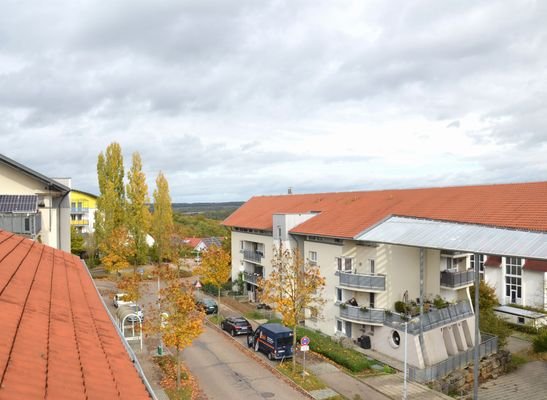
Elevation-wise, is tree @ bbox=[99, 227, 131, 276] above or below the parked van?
above

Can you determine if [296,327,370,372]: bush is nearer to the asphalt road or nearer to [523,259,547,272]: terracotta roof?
the asphalt road

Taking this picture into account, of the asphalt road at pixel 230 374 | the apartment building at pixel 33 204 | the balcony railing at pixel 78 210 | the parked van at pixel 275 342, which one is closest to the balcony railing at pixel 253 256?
the asphalt road at pixel 230 374

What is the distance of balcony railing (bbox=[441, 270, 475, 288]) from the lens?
91.8 ft

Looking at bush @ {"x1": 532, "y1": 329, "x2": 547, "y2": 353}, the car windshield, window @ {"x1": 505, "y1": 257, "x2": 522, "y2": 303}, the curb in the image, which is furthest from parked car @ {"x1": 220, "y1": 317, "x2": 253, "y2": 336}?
window @ {"x1": 505, "y1": 257, "x2": 522, "y2": 303}

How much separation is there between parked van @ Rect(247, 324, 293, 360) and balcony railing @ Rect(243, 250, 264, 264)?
14.1 m

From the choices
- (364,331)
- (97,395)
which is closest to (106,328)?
(97,395)

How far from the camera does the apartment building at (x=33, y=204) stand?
1905 cm

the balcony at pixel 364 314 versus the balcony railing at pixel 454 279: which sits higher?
the balcony railing at pixel 454 279

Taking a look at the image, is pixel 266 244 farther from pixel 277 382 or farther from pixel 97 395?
pixel 97 395

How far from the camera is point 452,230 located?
23.5 metres

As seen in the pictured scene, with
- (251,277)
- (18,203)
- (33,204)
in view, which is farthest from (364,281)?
(18,203)

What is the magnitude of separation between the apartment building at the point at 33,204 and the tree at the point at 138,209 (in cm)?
3058

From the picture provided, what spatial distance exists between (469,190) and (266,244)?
18.5m

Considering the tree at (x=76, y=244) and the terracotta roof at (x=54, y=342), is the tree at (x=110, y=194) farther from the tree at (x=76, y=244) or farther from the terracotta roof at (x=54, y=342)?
the terracotta roof at (x=54, y=342)
